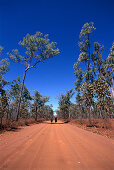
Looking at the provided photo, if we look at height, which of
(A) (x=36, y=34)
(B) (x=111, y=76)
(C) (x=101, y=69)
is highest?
(A) (x=36, y=34)

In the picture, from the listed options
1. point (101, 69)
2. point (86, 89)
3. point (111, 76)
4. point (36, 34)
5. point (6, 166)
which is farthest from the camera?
point (111, 76)

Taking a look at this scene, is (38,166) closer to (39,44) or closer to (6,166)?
(6,166)

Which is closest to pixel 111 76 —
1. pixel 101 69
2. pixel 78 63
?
pixel 101 69

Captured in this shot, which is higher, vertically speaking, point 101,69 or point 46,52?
point 46,52

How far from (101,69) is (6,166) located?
27052 mm

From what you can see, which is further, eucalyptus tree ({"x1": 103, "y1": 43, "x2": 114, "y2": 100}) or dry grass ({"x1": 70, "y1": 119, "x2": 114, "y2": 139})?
eucalyptus tree ({"x1": 103, "y1": 43, "x2": 114, "y2": 100})

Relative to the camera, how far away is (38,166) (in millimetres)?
2377

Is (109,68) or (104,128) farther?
(109,68)

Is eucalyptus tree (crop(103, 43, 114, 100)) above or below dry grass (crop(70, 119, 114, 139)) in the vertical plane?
above

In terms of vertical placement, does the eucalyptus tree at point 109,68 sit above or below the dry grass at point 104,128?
above

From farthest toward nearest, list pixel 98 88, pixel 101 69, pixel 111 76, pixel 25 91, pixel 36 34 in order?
1. pixel 25 91
2. pixel 111 76
3. pixel 101 69
4. pixel 36 34
5. pixel 98 88

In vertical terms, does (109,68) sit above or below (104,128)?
above

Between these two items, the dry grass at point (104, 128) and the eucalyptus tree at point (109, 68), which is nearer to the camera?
the dry grass at point (104, 128)

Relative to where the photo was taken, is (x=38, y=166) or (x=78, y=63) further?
(x=78, y=63)
